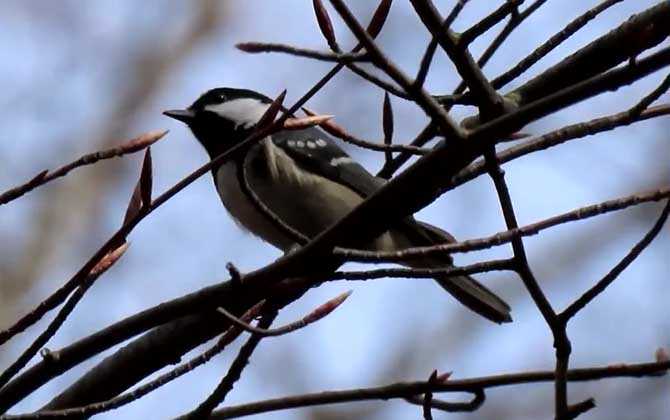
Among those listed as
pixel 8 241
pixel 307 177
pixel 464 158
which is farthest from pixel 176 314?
pixel 8 241

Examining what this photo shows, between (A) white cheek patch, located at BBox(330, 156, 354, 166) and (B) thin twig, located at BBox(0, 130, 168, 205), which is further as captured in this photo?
(A) white cheek patch, located at BBox(330, 156, 354, 166)

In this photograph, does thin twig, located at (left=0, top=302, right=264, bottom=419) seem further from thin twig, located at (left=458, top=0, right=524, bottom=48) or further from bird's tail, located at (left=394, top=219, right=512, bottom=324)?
bird's tail, located at (left=394, top=219, right=512, bottom=324)

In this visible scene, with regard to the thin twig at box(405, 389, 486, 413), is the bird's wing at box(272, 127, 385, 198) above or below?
above

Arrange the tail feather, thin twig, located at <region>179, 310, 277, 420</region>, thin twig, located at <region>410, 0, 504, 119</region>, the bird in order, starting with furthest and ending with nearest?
the bird → the tail feather → thin twig, located at <region>179, 310, 277, 420</region> → thin twig, located at <region>410, 0, 504, 119</region>

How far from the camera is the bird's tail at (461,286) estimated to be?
10.7 ft

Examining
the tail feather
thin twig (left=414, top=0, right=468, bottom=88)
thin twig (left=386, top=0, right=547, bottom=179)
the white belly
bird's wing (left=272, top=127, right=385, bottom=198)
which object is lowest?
thin twig (left=414, top=0, right=468, bottom=88)

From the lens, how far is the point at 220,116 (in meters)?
4.21

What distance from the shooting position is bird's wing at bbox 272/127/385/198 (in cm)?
379

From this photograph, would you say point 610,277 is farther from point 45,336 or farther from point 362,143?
point 45,336

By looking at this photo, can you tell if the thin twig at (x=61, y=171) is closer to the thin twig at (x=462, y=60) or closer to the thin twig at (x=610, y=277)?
the thin twig at (x=462, y=60)

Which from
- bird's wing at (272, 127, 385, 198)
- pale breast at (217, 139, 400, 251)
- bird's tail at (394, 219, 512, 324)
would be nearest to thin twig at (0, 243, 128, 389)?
bird's tail at (394, 219, 512, 324)

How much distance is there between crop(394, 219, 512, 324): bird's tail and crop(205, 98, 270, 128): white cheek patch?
0.82m

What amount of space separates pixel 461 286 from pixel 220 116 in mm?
Result: 1201

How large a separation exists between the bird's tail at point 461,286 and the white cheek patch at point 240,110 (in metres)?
0.82
